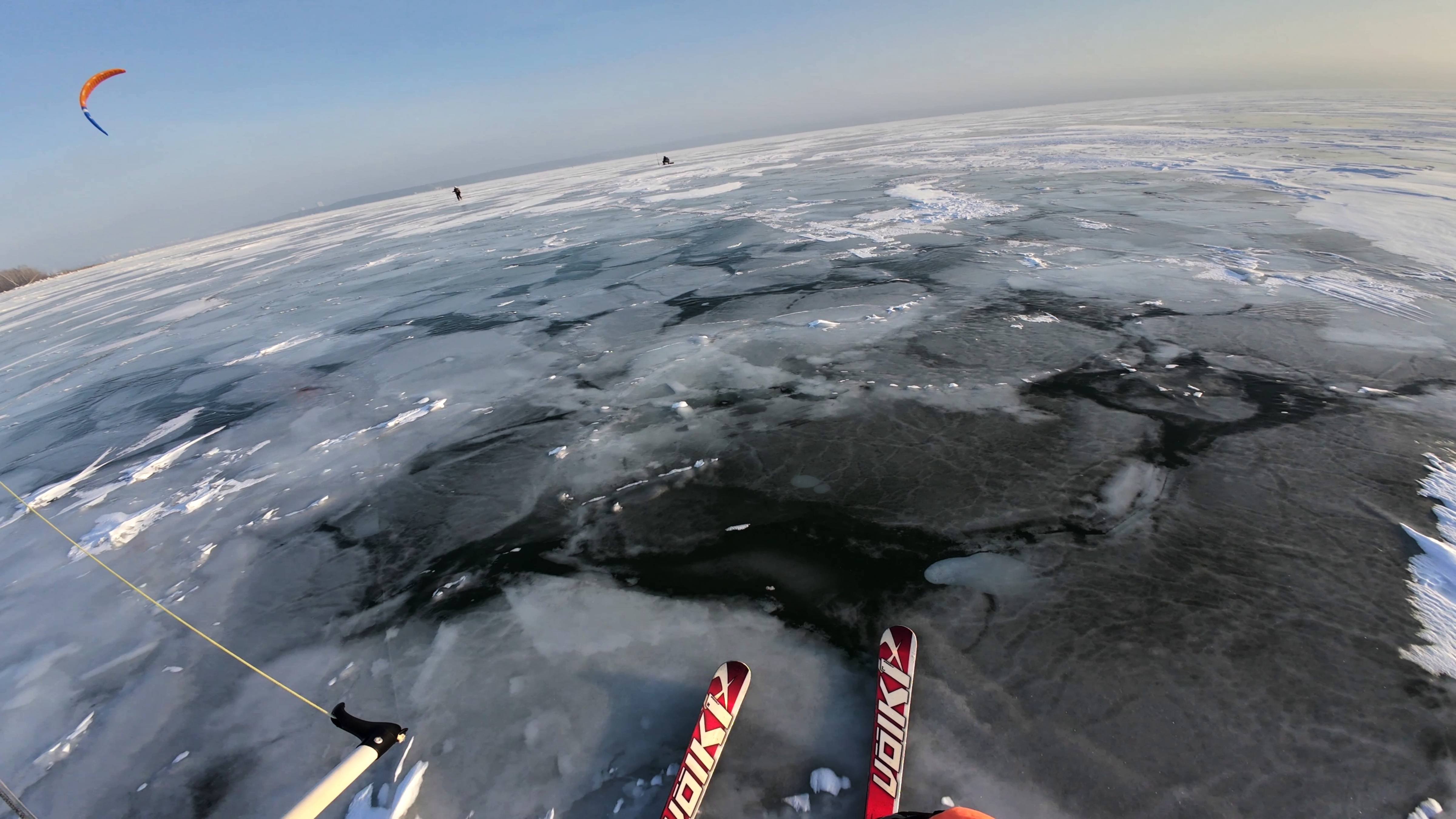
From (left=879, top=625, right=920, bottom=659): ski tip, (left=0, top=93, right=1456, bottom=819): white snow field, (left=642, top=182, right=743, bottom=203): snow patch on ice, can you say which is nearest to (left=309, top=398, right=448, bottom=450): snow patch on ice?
(left=0, top=93, right=1456, bottom=819): white snow field

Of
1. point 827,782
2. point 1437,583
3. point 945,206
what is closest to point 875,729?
point 827,782

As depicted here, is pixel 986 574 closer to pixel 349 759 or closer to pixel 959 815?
pixel 959 815

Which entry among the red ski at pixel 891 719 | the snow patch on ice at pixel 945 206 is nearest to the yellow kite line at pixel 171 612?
the red ski at pixel 891 719

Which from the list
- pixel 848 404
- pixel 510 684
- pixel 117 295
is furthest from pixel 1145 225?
pixel 117 295

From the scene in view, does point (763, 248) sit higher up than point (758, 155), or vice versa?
point (758, 155)

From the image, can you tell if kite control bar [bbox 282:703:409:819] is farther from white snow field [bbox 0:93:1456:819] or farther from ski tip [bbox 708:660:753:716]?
ski tip [bbox 708:660:753:716]

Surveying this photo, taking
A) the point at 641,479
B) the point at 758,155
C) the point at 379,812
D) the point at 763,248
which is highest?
the point at 758,155

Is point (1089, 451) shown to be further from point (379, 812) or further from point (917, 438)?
point (379, 812)
